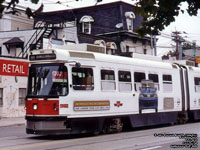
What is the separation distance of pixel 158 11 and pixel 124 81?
10.0m

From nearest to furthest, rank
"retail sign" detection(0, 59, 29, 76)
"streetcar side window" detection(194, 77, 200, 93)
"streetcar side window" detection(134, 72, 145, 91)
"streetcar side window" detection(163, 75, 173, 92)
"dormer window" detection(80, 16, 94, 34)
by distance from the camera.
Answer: "streetcar side window" detection(134, 72, 145, 91)
"streetcar side window" detection(163, 75, 173, 92)
"streetcar side window" detection(194, 77, 200, 93)
"retail sign" detection(0, 59, 29, 76)
"dormer window" detection(80, 16, 94, 34)

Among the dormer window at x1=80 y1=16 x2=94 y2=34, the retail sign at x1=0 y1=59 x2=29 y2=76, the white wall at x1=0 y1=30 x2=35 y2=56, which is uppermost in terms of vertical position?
the dormer window at x1=80 y1=16 x2=94 y2=34

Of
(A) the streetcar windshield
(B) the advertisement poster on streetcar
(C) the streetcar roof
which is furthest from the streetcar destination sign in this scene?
(C) the streetcar roof

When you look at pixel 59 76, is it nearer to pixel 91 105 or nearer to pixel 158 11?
pixel 91 105

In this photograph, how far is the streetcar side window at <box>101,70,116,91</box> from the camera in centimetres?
1583

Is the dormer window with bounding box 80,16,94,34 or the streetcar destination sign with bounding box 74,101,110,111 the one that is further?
the dormer window with bounding box 80,16,94,34

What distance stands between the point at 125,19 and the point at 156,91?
82.1 ft

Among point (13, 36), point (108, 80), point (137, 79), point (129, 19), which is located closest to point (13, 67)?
point (13, 36)

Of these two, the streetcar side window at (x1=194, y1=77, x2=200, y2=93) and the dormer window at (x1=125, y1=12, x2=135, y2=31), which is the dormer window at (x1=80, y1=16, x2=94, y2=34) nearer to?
the dormer window at (x1=125, y1=12, x2=135, y2=31)

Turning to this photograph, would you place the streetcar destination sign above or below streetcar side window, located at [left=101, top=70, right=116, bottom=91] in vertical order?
below

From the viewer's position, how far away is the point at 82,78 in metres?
15.0

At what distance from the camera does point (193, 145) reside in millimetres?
12477

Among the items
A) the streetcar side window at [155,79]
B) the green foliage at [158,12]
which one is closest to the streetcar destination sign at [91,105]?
the streetcar side window at [155,79]

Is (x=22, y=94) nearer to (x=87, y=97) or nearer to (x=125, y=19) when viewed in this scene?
(x=87, y=97)
